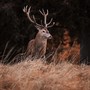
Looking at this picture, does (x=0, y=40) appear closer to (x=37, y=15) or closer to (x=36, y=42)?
(x=37, y=15)

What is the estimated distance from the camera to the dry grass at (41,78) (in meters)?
8.23

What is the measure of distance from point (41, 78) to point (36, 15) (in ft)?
31.4

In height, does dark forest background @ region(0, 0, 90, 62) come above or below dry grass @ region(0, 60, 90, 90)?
above

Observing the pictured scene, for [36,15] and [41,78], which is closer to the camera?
[41,78]

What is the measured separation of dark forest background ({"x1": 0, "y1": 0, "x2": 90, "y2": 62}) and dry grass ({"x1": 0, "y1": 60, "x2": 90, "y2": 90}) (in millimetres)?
7468

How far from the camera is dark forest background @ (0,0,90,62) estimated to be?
17125mm

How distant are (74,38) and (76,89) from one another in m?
10.2

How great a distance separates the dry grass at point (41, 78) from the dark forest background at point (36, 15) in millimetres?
7468

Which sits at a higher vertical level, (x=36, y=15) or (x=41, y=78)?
(x=36, y=15)

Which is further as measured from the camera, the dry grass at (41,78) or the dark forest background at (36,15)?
the dark forest background at (36,15)

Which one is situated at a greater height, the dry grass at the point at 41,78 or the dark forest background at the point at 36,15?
the dark forest background at the point at 36,15

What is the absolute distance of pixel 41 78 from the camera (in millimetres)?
8555

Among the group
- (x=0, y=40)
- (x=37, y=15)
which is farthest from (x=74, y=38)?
(x=0, y=40)

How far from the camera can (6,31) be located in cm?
1831
